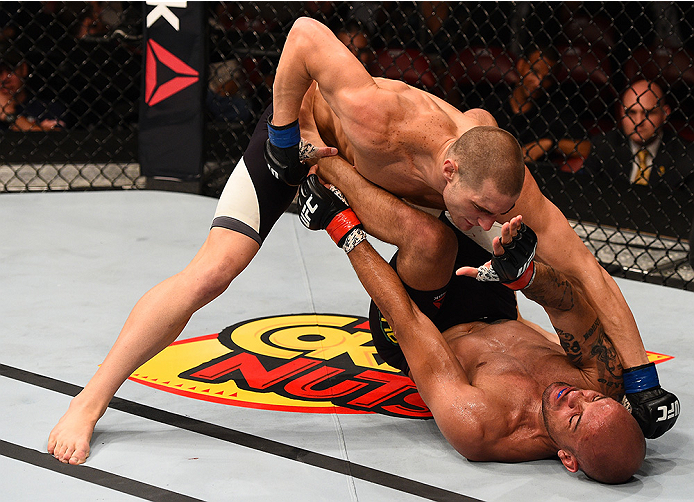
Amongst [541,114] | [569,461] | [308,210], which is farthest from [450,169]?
[541,114]

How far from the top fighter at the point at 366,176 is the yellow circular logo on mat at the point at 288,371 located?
30 cm

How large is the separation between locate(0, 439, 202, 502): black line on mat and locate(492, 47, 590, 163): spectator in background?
9.98 ft

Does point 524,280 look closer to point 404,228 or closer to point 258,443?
point 404,228

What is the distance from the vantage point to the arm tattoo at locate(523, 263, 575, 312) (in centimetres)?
172

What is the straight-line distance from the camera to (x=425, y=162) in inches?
69.3

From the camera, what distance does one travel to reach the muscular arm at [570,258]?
6.22 ft

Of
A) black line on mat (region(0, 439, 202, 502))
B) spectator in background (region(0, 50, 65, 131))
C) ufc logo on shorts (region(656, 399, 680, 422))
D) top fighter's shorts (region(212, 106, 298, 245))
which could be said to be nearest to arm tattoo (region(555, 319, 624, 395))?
ufc logo on shorts (region(656, 399, 680, 422))

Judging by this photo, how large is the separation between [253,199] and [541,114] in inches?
109

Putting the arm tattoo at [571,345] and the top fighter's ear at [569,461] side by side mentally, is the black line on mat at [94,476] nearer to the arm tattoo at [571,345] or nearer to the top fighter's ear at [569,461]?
the top fighter's ear at [569,461]

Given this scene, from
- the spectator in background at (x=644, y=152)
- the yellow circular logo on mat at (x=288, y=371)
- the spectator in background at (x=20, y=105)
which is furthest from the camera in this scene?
the spectator in background at (x=20, y=105)

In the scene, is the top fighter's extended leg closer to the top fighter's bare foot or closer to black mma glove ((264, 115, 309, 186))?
the top fighter's bare foot

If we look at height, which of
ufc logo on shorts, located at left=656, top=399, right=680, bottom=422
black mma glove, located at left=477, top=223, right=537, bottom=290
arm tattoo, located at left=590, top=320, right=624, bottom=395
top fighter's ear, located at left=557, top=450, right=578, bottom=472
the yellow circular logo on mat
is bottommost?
the yellow circular logo on mat

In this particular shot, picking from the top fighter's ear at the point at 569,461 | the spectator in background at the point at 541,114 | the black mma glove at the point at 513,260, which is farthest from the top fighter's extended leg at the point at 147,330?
the spectator in background at the point at 541,114

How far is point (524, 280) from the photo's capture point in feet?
5.52
